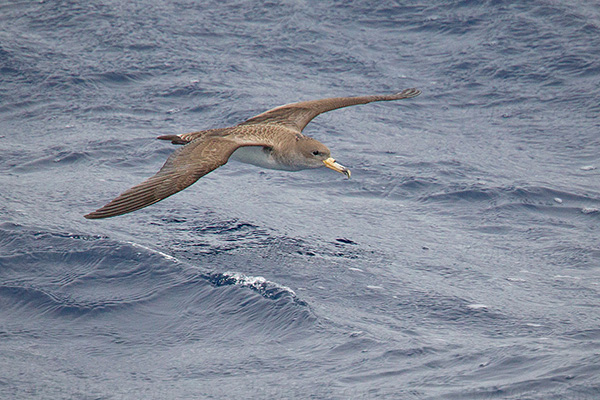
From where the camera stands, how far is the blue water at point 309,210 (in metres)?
7.23

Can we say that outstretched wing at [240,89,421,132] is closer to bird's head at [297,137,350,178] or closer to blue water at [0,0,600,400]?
bird's head at [297,137,350,178]

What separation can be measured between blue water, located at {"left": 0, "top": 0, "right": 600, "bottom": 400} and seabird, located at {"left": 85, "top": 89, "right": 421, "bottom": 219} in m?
0.96

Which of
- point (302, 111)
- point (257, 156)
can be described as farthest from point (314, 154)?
point (302, 111)

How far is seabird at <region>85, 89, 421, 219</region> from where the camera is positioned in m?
8.07

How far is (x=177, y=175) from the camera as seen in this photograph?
8.34 m

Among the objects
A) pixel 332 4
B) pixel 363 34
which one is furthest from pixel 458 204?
pixel 332 4

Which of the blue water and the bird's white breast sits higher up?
the bird's white breast

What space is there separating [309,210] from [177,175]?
3026mm

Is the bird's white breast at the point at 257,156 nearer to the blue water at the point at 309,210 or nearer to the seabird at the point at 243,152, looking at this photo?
the seabird at the point at 243,152

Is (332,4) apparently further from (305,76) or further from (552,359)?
(552,359)

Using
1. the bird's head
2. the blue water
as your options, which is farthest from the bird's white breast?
the blue water

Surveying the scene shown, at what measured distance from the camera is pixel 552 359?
277 inches

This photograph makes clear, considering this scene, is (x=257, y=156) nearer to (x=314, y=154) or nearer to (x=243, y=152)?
(x=243, y=152)

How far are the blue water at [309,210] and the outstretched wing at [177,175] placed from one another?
43.4 inches
